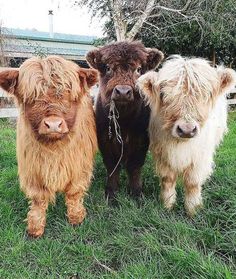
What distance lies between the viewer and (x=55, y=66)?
3.00 meters

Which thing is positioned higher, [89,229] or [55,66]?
[55,66]

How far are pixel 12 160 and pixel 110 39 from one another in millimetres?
10529

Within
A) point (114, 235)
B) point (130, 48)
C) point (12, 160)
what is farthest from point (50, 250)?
point (12, 160)

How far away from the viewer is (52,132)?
2777 mm

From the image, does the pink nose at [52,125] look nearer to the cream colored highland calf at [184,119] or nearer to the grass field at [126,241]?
the cream colored highland calf at [184,119]

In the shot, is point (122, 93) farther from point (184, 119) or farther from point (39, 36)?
point (39, 36)

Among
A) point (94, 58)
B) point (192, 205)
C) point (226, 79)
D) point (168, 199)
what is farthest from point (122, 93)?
point (192, 205)

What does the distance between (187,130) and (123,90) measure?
0.77 m

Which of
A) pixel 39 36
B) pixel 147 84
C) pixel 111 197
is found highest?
pixel 147 84

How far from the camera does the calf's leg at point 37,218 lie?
330cm

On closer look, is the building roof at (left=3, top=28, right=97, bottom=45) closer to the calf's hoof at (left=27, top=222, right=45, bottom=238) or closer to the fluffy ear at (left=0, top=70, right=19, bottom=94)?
the fluffy ear at (left=0, top=70, right=19, bottom=94)

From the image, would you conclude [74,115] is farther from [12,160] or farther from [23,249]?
[12,160]

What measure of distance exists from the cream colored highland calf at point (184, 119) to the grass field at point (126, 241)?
29 cm

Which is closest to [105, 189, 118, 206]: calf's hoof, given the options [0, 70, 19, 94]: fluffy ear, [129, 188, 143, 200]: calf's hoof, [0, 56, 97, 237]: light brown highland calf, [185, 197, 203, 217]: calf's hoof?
[129, 188, 143, 200]: calf's hoof
